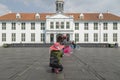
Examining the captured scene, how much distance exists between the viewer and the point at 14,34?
83.2 meters

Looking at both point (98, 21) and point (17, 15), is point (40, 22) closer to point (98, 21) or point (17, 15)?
point (17, 15)

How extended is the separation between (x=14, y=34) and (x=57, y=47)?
72918 millimetres

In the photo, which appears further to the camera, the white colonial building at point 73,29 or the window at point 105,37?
the white colonial building at point 73,29

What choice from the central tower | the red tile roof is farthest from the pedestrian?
the red tile roof

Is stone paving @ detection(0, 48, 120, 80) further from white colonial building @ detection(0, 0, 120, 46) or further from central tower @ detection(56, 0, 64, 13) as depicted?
central tower @ detection(56, 0, 64, 13)

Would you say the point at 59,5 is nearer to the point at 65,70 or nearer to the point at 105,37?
the point at 105,37

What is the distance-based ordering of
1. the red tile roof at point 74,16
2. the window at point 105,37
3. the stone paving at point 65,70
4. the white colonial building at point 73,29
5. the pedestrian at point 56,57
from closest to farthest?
the stone paving at point 65,70
the pedestrian at point 56,57
the window at point 105,37
the white colonial building at point 73,29
the red tile roof at point 74,16

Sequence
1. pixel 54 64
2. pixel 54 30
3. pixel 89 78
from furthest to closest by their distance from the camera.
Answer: pixel 54 30, pixel 54 64, pixel 89 78

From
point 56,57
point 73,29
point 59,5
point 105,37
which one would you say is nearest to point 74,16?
point 73,29

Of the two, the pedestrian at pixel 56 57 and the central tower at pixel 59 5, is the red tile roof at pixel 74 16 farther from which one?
the pedestrian at pixel 56 57

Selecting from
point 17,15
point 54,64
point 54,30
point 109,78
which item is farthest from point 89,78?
point 17,15

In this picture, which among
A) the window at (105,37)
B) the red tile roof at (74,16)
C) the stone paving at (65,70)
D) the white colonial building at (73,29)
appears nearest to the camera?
the stone paving at (65,70)

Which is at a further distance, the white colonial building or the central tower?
the central tower

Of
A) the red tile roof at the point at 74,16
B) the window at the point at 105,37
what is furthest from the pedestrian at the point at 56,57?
the red tile roof at the point at 74,16
